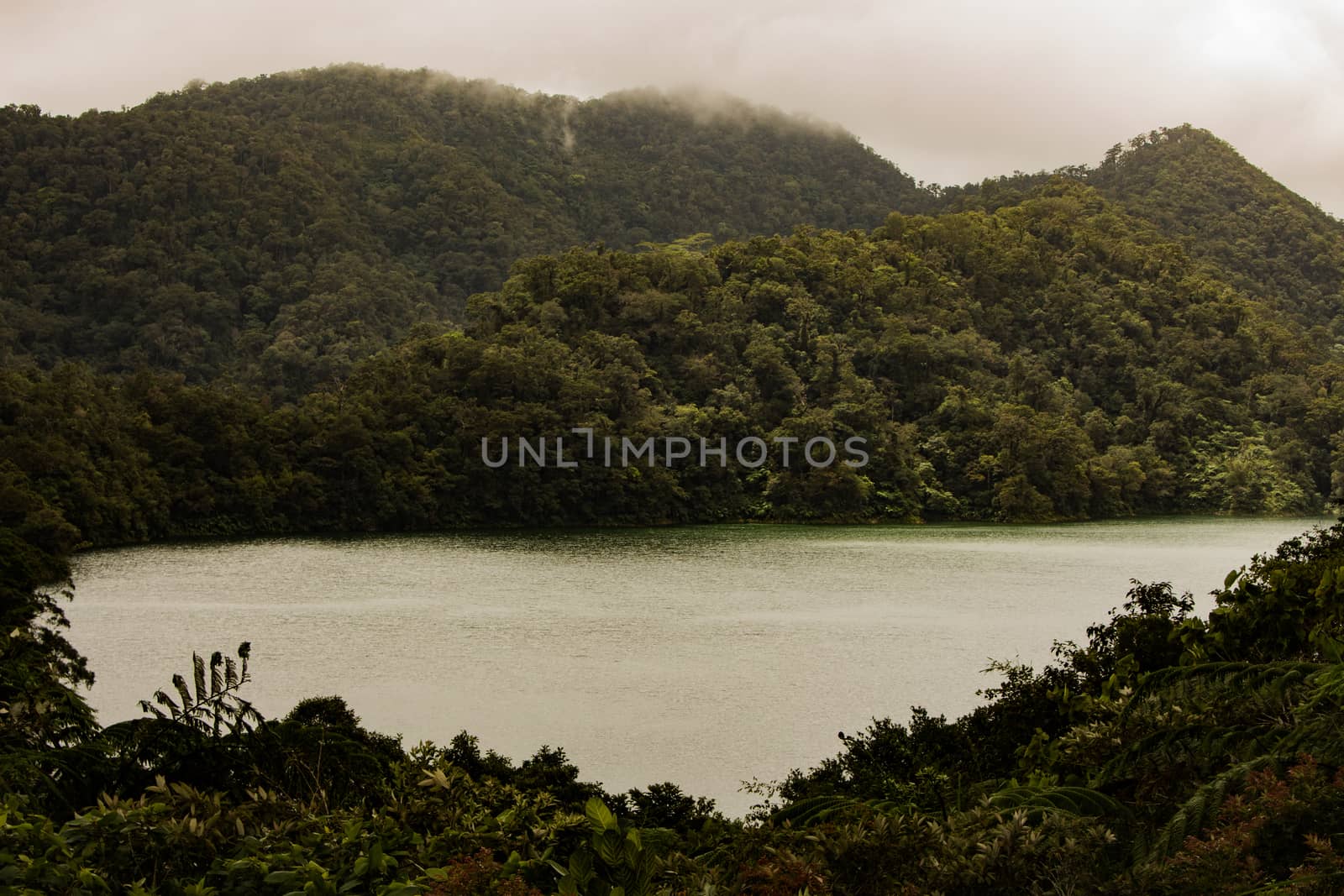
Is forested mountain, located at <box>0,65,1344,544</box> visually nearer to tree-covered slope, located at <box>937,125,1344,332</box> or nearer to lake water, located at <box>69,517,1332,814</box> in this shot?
tree-covered slope, located at <box>937,125,1344,332</box>

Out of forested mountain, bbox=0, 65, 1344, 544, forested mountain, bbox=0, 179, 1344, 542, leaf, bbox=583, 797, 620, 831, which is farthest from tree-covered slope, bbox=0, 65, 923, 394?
leaf, bbox=583, 797, 620, 831

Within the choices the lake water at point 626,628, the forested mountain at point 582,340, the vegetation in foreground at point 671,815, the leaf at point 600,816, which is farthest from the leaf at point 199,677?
the forested mountain at point 582,340

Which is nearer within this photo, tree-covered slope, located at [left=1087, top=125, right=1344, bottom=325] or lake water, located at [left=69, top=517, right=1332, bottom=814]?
lake water, located at [left=69, top=517, right=1332, bottom=814]

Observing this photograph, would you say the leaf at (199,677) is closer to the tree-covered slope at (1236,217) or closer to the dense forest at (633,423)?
the dense forest at (633,423)

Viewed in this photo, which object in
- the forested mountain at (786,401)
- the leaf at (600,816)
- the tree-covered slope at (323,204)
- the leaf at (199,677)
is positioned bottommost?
the leaf at (600,816)

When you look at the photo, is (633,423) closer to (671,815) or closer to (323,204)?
(323,204)

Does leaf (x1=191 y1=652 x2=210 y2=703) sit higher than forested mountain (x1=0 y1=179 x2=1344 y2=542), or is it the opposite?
forested mountain (x1=0 y1=179 x2=1344 y2=542)

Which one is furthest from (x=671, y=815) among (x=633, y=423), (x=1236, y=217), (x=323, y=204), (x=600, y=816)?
(x=1236, y=217)
